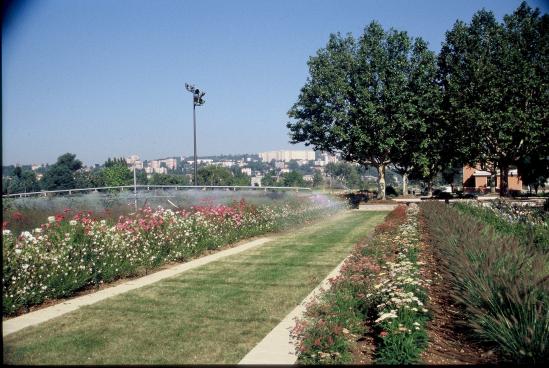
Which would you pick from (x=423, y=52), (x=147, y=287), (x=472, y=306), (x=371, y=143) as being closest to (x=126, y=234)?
(x=147, y=287)

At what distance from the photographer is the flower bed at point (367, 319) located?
15.4ft

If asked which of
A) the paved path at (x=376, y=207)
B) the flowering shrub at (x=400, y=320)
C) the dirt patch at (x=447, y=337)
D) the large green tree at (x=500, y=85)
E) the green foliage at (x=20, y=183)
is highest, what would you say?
the large green tree at (x=500, y=85)

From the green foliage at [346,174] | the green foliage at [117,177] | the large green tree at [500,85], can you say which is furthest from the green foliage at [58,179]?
the green foliage at [346,174]

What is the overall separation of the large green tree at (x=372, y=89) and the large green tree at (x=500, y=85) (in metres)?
2.85

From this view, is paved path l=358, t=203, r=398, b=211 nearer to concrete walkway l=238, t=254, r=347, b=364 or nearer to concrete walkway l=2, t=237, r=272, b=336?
concrete walkway l=2, t=237, r=272, b=336

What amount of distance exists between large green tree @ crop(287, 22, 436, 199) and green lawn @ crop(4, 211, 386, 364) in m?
26.1

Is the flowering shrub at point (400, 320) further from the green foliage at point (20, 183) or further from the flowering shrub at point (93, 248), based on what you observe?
the green foliage at point (20, 183)

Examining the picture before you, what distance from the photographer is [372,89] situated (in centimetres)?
3584

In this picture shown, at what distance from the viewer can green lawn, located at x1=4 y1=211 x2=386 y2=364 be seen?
536 cm

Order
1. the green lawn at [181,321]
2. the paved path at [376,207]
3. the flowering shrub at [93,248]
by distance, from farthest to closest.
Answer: the paved path at [376,207], the flowering shrub at [93,248], the green lawn at [181,321]

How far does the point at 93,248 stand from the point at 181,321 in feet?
11.4

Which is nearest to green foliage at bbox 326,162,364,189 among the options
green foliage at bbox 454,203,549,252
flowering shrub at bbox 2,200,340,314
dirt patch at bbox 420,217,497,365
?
green foliage at bbox 454,203,549,252

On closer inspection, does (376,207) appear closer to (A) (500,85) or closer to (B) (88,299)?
(A) (500,85)

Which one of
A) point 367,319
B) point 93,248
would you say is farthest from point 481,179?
point 367,319
